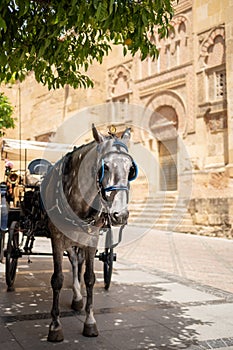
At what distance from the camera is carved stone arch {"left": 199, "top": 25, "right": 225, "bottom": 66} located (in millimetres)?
15938

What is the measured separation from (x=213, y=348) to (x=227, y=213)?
1095 centimetres

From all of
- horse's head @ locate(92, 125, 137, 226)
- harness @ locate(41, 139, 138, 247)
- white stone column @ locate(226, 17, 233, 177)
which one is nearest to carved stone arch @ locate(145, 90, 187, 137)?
white stone column @ locate(226, 17, 233, 177)

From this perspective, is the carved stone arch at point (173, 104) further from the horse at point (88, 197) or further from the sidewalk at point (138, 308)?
the horse at point (88, 197)

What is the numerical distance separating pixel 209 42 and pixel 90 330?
14.6m

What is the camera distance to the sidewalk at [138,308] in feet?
12.6

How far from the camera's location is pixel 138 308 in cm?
502

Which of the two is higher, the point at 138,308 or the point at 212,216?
the point at 212,216

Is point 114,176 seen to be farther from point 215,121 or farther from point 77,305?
point 215,121

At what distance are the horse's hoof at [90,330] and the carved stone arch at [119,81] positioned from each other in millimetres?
17525

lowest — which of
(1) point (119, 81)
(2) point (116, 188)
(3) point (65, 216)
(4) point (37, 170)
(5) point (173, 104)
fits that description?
(3) point (65, 216)

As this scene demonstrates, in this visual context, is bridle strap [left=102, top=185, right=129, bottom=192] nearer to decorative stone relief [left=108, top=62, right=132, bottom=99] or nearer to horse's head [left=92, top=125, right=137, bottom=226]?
horse's head [left=92, top=125, right=137, bottom=226]

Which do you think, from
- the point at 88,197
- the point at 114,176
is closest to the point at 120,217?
the point at 114,176

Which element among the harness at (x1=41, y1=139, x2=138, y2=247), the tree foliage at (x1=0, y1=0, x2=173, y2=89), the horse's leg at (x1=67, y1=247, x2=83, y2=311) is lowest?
the horse's leg at (x1=67, y1=247, x2=83, y2=311)

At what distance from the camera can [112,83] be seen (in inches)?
856
